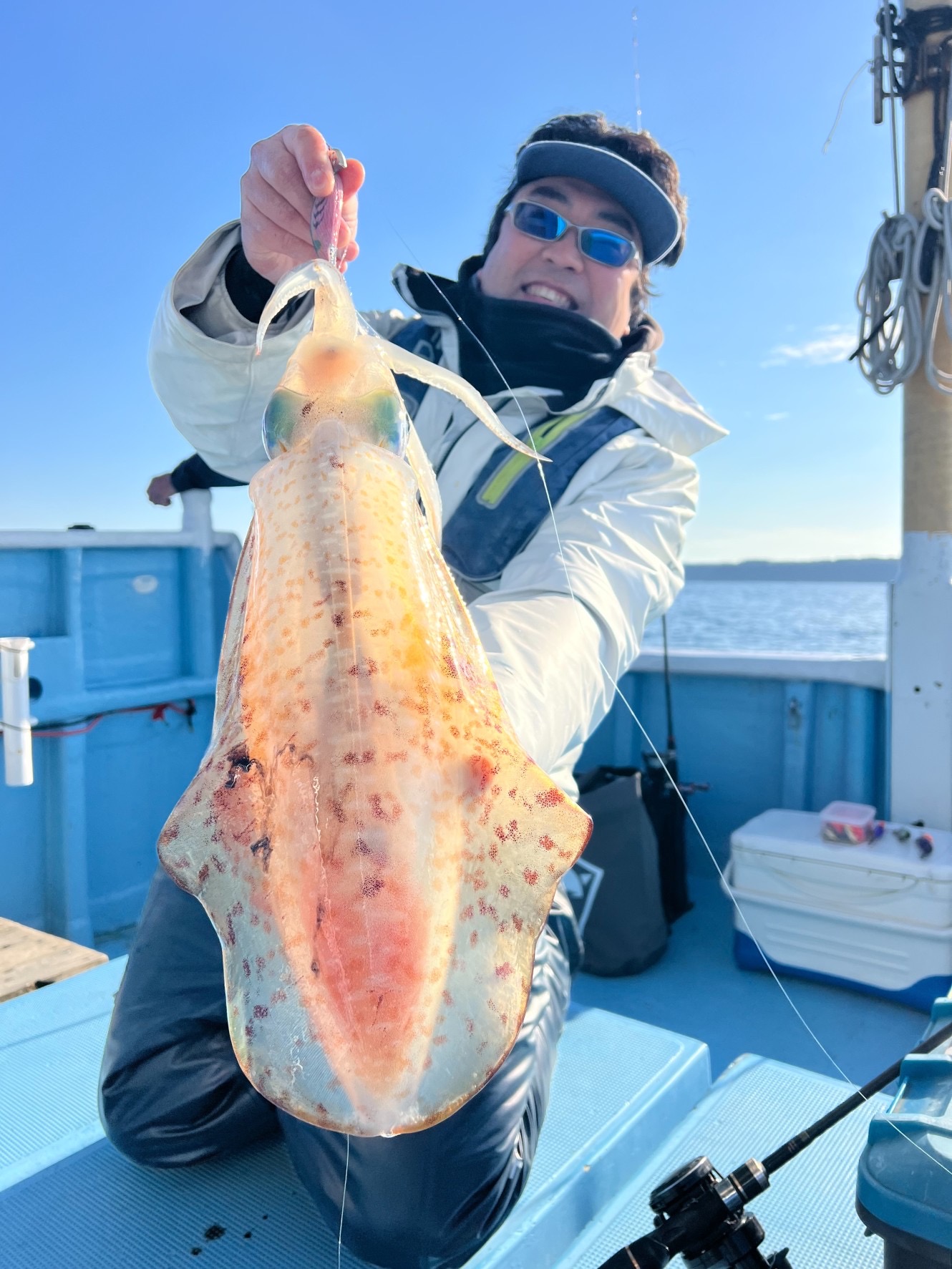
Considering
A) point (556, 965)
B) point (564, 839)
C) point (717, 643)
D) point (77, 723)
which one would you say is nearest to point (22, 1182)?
point (556, 965)

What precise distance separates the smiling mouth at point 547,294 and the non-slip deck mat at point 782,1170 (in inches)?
104

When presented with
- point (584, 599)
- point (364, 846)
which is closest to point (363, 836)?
point (364, 846)

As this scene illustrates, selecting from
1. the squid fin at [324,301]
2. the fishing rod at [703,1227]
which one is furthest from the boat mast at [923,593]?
the squid fin at [324,301]

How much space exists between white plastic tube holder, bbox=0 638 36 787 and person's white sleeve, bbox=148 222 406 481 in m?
2.29

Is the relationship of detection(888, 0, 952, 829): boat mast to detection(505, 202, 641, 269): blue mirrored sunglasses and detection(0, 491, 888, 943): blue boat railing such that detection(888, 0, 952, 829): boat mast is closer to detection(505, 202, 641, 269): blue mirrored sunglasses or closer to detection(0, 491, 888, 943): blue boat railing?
detection(0, 491, 888, 943): blue boat railing

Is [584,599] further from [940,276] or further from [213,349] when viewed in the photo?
[940,276]

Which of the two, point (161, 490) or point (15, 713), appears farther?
point (161, 490)

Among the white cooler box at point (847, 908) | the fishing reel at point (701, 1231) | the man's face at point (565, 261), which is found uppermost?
the man's face at point (565, 261)

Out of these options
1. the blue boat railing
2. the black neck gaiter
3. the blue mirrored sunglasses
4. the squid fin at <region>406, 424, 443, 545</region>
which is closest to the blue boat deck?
the blue boat railing

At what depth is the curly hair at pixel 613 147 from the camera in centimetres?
291

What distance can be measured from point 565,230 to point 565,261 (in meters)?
0.10

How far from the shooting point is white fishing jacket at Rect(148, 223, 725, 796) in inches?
54.9

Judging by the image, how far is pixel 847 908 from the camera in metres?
3.73

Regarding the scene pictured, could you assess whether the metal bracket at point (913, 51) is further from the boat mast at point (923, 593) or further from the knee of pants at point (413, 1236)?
the knee of pants at point (413, 1236)
